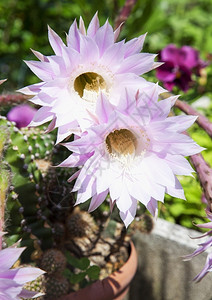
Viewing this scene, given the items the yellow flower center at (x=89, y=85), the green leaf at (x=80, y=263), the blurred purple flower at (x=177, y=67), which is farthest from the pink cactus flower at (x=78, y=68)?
the blurred purple flower at (x=177, y=67)

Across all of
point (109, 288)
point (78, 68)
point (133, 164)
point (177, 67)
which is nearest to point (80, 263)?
point (109, 288)

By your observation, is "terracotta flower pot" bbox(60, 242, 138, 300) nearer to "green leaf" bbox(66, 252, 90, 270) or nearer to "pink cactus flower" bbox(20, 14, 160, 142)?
"green leaf" bbox(66, 252, 90, 270)

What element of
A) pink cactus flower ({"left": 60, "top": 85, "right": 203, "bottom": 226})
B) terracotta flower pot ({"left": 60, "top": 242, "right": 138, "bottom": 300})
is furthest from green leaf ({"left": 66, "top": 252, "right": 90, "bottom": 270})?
pink cactus flower ({"left": 60, "top": 85, "right": 203, "bottom": 226})

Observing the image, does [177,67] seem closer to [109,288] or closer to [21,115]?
[21,115]

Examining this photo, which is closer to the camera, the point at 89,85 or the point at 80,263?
the point at 89,85

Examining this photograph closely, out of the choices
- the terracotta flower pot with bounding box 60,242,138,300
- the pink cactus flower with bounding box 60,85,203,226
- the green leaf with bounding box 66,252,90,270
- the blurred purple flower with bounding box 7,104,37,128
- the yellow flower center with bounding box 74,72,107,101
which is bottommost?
the terracotta flower pot with bounding box 60,242,138,300

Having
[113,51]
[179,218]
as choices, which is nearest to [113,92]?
[113,51]
